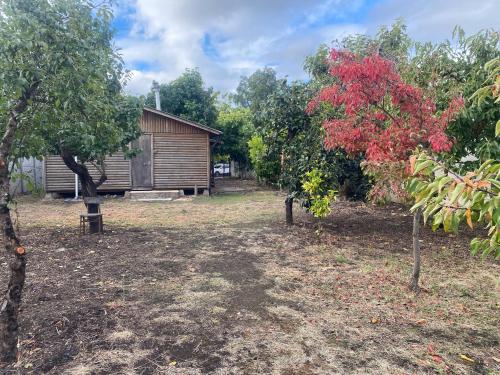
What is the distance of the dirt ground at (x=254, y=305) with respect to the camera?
2.53 meters

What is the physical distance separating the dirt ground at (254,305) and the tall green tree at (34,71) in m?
0.55

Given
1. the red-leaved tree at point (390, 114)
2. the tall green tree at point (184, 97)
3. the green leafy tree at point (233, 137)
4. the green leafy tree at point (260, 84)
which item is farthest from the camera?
the green leafy tree at point (260, 84)

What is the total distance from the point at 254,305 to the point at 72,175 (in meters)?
12.0

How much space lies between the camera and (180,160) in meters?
13.8

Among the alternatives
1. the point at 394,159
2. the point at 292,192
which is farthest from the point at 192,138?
the point at 394,159

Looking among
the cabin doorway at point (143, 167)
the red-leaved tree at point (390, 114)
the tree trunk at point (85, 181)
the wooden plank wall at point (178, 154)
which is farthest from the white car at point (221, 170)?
the red-leaved tree at point (390, 114)

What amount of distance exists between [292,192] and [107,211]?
566 centimetres

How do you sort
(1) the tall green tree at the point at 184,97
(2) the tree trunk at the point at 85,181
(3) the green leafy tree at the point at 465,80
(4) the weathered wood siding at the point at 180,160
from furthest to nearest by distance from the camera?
(1) the tall green tree at the point at 184,97 < (4) the weathered wood siding at the point at 180,160 < (2) the tree trunk at the point at 85,181 < (3) the green leafy tree at the point at 465,80

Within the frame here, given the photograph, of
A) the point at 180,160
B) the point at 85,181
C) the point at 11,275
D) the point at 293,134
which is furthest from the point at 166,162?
the point at 11,275

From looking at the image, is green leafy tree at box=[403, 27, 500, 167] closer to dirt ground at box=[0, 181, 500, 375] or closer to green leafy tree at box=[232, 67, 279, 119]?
dirt ground at box=[0, 181, 500, 375]

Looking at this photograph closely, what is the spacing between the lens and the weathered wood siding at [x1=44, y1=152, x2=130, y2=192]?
43.3 ft

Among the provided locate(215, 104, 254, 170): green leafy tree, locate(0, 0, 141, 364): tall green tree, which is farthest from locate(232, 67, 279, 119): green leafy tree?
locate(0, 0, 141, 364): tall green tree

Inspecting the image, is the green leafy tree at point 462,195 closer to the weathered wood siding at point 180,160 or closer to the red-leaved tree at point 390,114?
the red-leaved tree at point 390,114

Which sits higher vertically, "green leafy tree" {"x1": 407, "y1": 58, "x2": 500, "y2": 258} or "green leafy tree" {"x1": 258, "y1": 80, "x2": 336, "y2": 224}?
"green leafy tree" {"x1": 258, "y1": 80, "x2": 336, "y2": 224}
